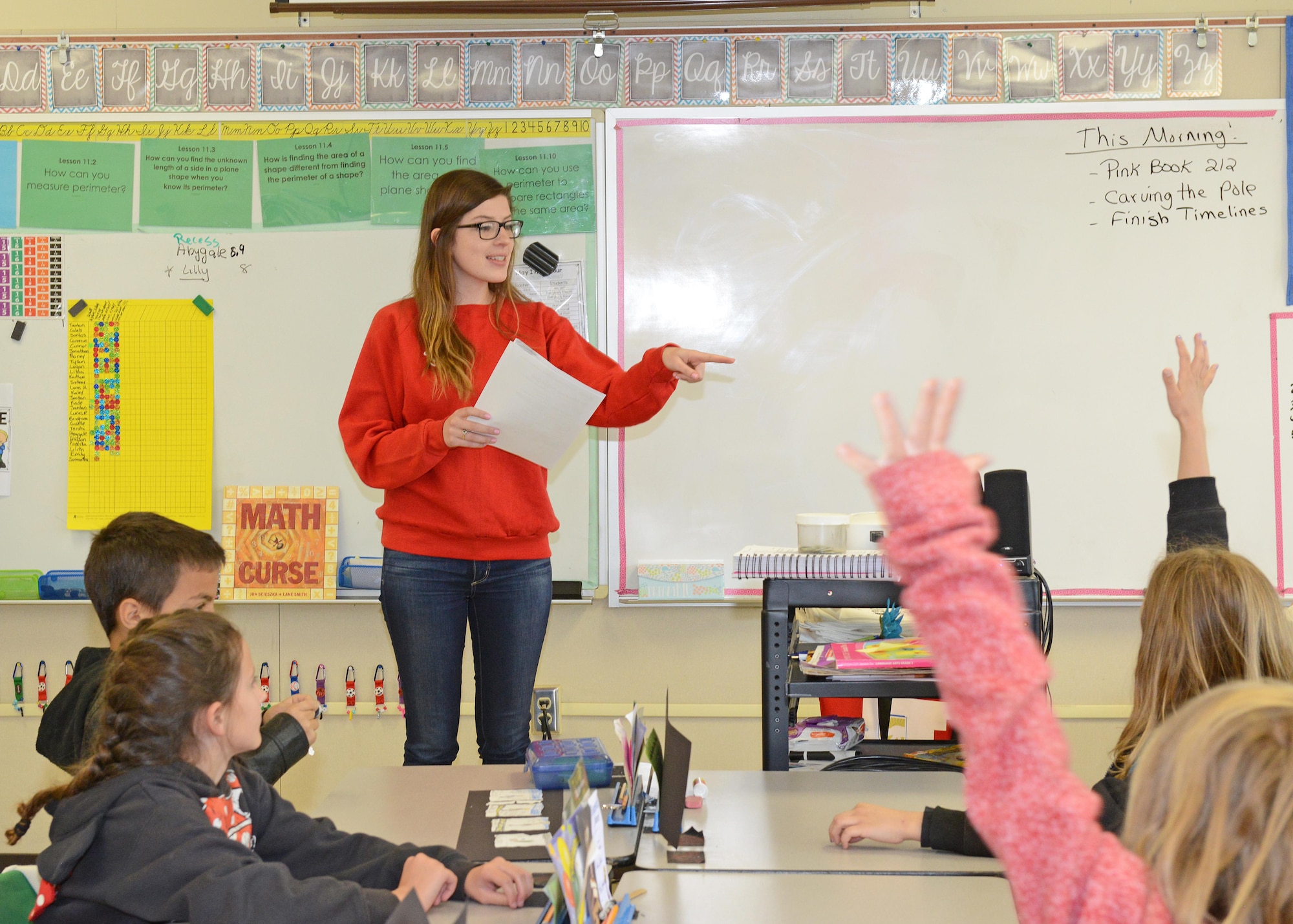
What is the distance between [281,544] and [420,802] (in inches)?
62.2

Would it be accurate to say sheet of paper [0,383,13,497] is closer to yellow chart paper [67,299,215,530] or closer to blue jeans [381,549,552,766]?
yellow chart paper [67,299,215,530]

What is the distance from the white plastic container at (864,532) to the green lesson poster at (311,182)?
168 cm

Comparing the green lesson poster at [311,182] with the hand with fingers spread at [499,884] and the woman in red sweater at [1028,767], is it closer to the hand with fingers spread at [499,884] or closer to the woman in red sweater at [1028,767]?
the hand with fingers spread at [499,884]

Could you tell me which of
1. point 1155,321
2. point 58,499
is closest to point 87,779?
point 58,499

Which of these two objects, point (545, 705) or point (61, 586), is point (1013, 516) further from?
point (61, 586)

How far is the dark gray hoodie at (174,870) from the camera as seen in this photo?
108 cm

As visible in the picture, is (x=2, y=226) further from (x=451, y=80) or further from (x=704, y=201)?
(x=704, y=201)

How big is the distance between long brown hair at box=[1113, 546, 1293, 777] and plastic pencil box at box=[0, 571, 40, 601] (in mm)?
2765

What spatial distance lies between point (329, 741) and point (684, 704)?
0.98m

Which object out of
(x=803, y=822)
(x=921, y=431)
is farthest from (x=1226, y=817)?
(x=803, y=822)

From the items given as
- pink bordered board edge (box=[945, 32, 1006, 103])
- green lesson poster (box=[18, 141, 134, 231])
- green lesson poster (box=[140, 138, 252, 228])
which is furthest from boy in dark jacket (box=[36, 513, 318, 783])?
pink bordered board edge (box=[945, 32, 1006, 103])

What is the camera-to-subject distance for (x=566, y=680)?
2.98 metres

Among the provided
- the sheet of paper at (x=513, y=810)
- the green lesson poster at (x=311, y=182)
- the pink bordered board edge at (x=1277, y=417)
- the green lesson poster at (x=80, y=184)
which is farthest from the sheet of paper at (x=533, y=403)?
the pink bordered board edge at (x=1277, y=417)

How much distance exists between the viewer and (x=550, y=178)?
2.92 metres
